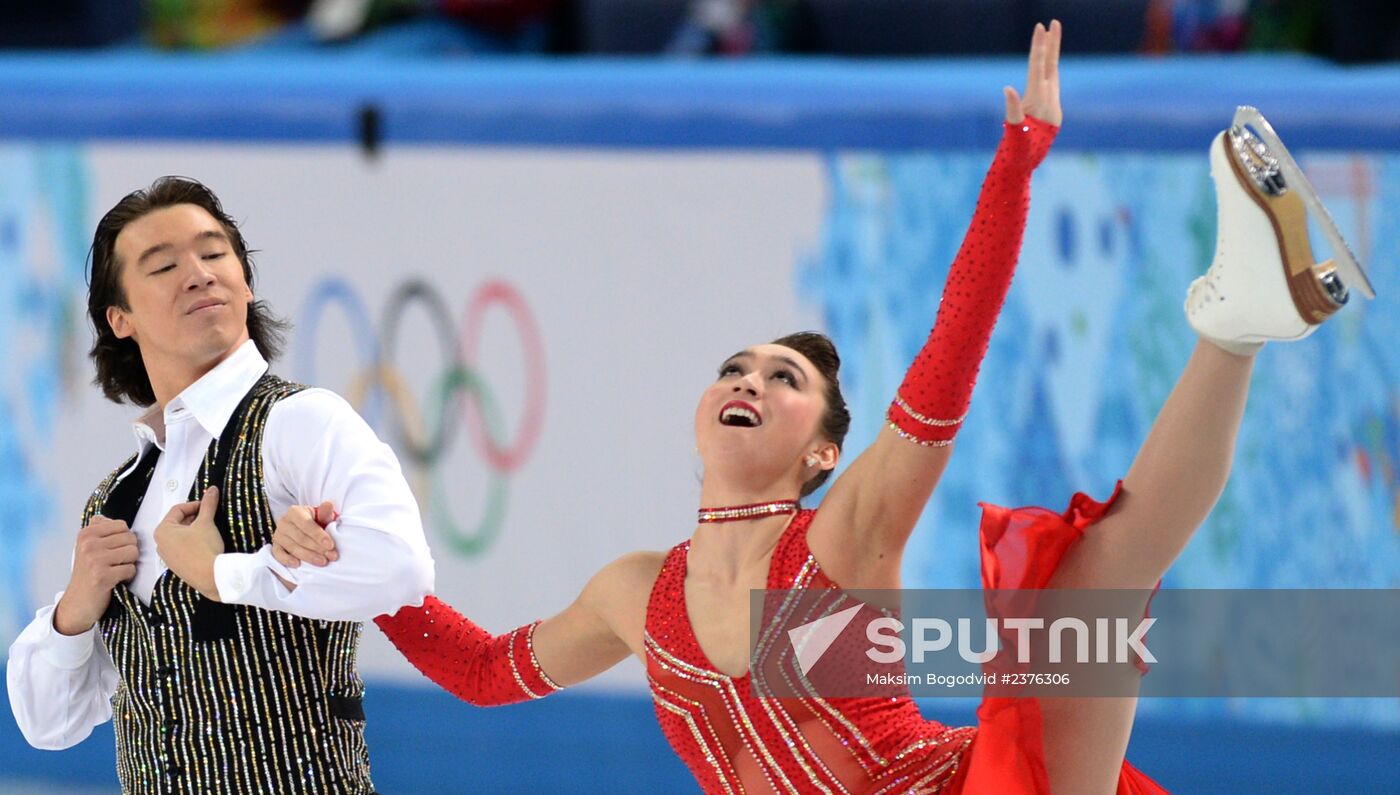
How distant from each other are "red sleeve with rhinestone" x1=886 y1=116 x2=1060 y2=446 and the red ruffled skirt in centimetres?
33

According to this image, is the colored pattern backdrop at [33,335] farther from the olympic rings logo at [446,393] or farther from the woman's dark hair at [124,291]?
the woman's dark hair at [124,291]

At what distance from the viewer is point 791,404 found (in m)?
2.83

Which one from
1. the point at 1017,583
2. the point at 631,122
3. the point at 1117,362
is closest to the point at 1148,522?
the point at 1017,583

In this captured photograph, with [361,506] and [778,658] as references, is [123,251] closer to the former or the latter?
[361,506]

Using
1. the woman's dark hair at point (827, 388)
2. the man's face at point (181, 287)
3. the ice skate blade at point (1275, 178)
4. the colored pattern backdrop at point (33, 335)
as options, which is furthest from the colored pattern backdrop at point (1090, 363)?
the man's face at point (181, 287)

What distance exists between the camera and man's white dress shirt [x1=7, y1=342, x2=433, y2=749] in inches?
99.7

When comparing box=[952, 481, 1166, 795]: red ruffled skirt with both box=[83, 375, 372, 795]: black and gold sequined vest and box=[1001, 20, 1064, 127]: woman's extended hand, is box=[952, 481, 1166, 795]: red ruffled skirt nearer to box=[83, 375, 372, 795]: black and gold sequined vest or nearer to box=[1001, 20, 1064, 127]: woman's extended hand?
box=[1001, 20, 1064, 127]: woman's extended hand

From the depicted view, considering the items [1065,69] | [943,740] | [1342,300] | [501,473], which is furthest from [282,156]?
[1342,300]

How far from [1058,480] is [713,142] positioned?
1.15m

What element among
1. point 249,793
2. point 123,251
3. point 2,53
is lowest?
point 249,793

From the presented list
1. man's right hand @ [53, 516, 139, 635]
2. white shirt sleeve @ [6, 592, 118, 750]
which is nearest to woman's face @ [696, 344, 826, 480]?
man's right hand @ [53, 516, 139, 635]

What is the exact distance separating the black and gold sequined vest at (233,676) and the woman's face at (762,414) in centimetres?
62

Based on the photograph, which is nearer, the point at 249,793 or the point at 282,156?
the point at 249,793

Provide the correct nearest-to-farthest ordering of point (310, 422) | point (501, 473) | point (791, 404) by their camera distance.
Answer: point (310, 422), point (791, 404), point (501, 473)
